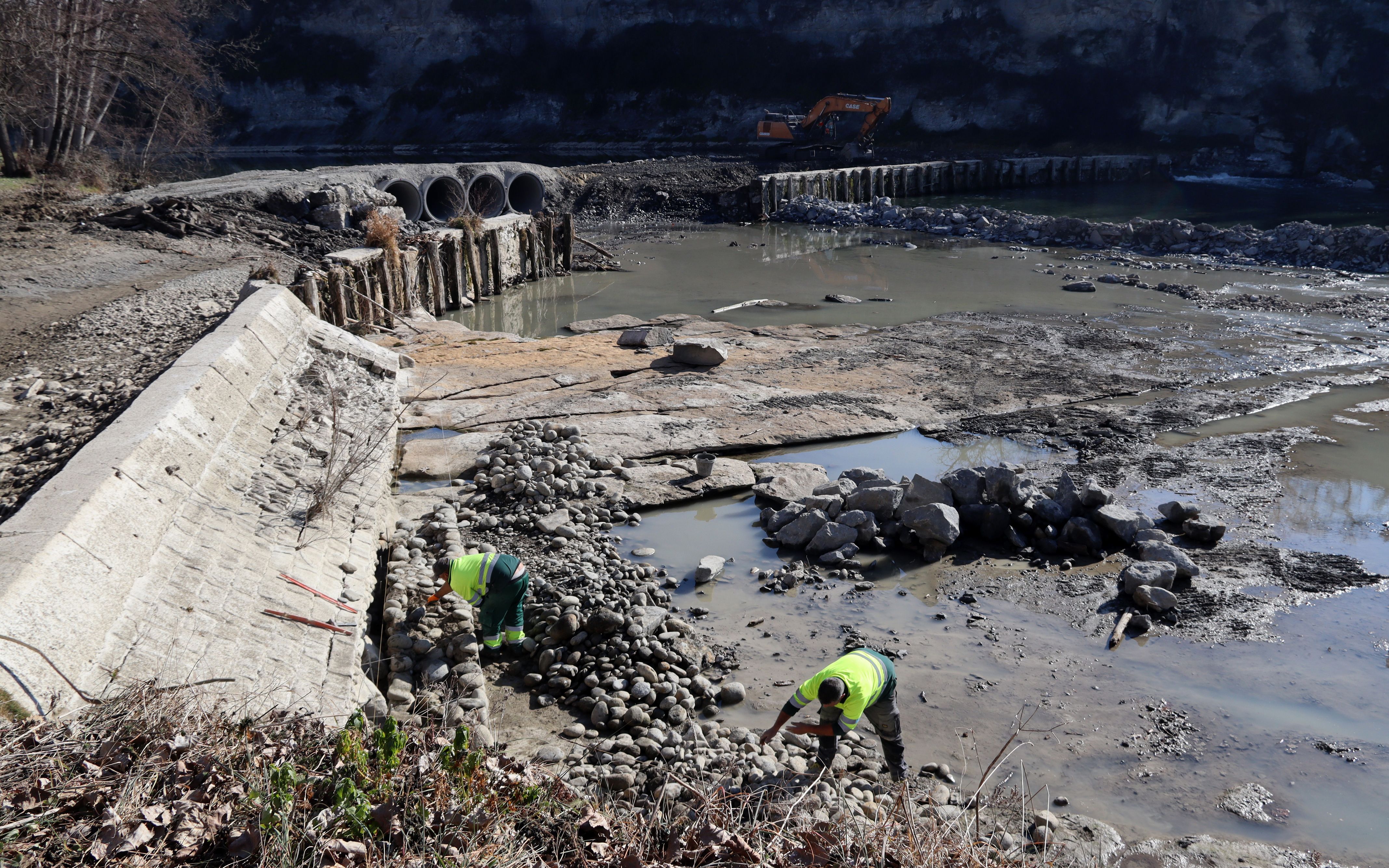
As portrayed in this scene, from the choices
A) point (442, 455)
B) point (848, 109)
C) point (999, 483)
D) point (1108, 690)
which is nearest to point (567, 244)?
point (442, 455)

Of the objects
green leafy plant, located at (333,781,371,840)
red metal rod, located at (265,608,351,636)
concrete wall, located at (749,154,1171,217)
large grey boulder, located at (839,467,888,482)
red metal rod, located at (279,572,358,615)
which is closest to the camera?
green leafy plant, located at (333,781,371,840)

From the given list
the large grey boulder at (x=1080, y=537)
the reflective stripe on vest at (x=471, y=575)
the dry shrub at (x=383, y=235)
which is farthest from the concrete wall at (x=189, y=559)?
the dry shrub at (x=383, y=235)

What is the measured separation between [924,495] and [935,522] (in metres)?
0.41

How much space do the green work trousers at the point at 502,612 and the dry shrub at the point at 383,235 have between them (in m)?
11.7

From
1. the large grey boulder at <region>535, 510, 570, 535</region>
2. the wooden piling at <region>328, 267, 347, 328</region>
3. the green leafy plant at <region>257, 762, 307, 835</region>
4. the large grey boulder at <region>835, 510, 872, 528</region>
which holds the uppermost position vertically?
the wooden piling at <region>328, 267, 347, 328</region>

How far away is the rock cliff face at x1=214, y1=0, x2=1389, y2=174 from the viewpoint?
4875cm

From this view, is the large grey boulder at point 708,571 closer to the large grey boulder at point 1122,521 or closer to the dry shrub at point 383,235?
the large grey boulder at point 1122,521

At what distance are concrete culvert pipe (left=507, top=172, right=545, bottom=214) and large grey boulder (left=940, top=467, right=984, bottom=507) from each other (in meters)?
25.4

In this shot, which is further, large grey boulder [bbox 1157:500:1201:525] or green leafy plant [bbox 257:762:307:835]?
large grey boulder [bbox 1157:500:1201:525]

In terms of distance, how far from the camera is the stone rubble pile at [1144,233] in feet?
75.6

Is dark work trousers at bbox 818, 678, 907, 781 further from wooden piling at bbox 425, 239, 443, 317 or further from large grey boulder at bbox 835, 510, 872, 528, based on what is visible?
wooden piling at bbox 425, 239, 443, 317

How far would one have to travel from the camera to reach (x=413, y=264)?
55.9 feet

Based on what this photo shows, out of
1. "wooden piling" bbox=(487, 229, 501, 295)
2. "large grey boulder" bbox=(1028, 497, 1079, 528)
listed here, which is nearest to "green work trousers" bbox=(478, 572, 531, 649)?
"large grey boulder" bbox=(1028, 497, 1079, 528)

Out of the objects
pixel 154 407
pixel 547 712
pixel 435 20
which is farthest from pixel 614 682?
pixel 435 20
